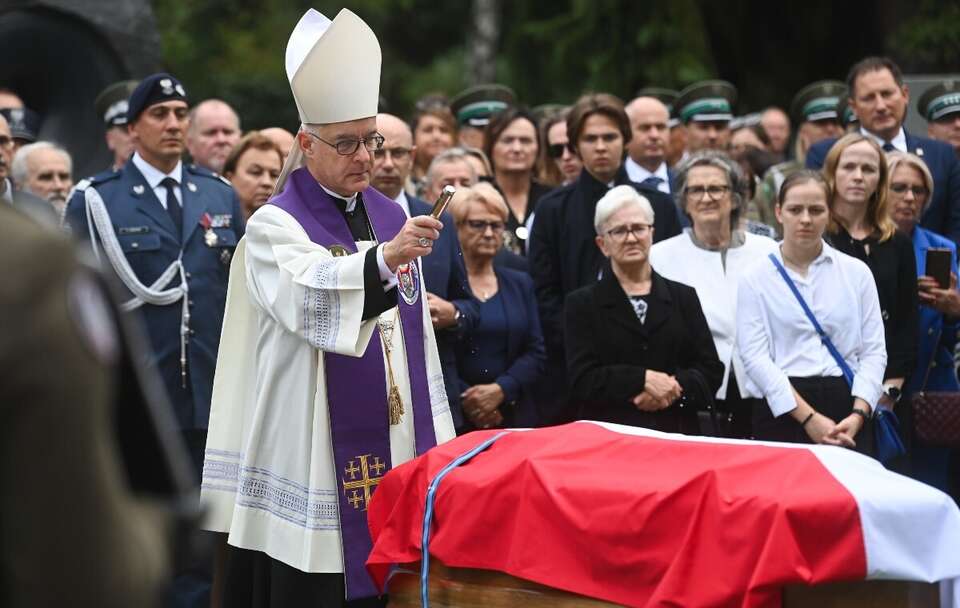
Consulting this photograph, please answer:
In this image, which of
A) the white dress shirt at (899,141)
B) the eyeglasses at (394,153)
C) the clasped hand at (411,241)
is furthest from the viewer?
the white dress shirt at (899,141)

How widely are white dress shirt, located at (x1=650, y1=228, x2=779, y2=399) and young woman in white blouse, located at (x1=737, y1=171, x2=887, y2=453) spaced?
0.27 m

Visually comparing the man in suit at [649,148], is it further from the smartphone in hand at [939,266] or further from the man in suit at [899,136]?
the smartphone in hand at [939,266]

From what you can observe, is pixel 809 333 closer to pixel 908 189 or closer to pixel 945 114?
pixel 908 189

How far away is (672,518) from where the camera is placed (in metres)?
4.38

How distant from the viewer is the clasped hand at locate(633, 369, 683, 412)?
6555 mm

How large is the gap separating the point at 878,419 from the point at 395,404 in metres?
2.47

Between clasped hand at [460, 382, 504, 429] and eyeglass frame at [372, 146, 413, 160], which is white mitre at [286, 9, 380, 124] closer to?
clasped hand at [460, 382, 504, 429]

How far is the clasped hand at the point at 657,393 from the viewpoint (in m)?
6.55

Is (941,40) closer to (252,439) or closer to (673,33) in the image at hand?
(673,33)

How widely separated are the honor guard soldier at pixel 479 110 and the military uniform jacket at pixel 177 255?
3400mm

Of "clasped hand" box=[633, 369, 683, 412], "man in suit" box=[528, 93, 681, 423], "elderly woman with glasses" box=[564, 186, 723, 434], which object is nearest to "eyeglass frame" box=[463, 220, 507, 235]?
"elderly woman with glasses" box=[564, 186, 723, 434]

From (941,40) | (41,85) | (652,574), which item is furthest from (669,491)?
(941,40)

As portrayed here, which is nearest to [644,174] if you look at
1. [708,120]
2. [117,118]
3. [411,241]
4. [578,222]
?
[578,222]

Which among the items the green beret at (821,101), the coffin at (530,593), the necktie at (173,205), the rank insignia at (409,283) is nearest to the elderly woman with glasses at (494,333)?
the necktie at (173,205)
